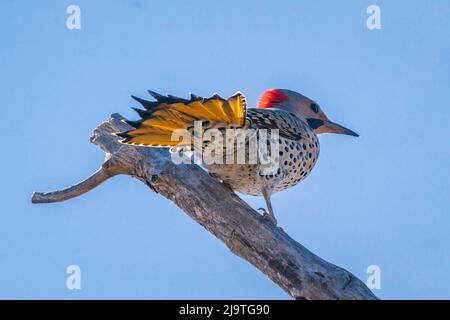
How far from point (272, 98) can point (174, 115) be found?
8.49 feet

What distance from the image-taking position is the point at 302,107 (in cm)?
870

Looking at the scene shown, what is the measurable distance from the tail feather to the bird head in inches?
80.3

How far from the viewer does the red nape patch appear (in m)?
8.67

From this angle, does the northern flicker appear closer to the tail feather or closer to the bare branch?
the tail feather

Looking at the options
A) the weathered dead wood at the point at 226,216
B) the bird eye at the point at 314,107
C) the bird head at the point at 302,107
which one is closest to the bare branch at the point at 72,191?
the weathered dead wood at the point at 226,216

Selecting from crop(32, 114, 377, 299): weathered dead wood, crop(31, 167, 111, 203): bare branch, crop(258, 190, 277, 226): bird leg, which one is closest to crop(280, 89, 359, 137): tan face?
crop(258, 190, 277, 226): bird leg

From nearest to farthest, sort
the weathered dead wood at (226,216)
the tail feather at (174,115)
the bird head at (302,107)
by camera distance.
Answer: the weathered dead wood at (226,216) → the tail feather at (174,115) → the bird head at (302,107)

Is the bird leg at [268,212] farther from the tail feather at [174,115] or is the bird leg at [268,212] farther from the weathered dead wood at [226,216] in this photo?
the tail feather at [174,115]

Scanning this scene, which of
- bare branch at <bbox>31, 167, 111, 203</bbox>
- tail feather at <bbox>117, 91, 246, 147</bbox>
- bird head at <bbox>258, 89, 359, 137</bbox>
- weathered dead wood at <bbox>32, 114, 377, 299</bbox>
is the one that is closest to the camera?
weathered dead wood at <bbox>32, 114, 377, 299</bbox>

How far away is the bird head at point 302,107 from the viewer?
8.66m

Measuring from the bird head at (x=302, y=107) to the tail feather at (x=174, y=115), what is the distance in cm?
204
